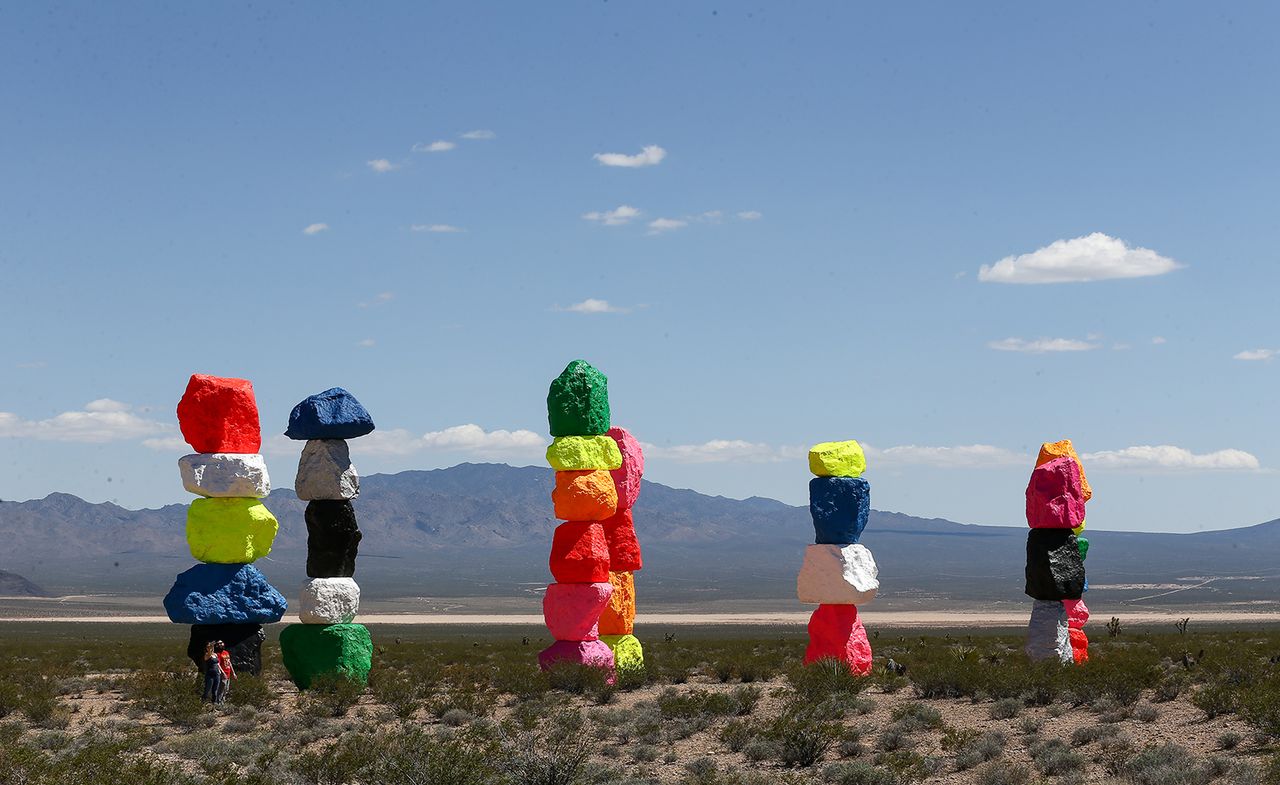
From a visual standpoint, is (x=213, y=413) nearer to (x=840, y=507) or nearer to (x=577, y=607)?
(x=577, y=607)

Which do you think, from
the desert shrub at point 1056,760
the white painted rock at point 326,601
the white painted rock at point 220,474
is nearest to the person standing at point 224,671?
the white painted rock at point 326,601

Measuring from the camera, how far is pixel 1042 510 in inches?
1037

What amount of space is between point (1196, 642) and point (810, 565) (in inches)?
743

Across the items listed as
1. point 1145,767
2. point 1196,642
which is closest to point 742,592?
point 1196,642

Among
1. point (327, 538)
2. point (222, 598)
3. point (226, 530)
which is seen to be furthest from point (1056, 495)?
point (222, 598)

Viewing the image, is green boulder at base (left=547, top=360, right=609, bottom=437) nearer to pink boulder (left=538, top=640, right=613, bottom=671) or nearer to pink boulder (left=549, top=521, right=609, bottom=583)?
pink boulder (left=549, top=521, right=609, bottom=583)

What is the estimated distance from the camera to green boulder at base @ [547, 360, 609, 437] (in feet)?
82.0

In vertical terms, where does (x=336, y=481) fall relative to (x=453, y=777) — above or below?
above

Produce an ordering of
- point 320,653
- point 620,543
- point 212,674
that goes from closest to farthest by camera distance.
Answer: point 212,674 < point 320,653 < point 620,543

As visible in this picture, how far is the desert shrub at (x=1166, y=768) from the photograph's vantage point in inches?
594

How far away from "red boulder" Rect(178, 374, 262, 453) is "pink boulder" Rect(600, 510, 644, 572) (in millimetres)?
6605

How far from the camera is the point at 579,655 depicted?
2481cm

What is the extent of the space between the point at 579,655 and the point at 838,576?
4.67 m

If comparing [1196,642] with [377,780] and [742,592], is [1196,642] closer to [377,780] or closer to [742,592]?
[377,780]
